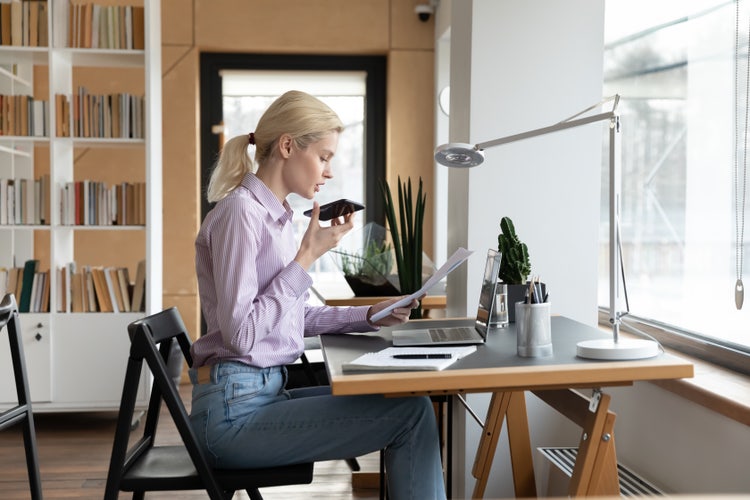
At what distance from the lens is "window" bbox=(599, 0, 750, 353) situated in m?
2.84

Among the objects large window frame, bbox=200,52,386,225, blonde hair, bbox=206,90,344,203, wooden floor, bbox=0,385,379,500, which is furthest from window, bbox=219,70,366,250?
blonde hair, bbox=206,90,344,203

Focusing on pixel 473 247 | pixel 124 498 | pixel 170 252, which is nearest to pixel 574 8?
pixel 473 247

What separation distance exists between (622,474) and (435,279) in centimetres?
101

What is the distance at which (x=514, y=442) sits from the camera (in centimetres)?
265

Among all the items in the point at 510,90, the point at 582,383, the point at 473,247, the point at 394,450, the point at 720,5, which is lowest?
the point at 394,450

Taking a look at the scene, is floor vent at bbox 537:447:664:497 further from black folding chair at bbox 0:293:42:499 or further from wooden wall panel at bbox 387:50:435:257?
wooden wall panel at bbox 387:50:435:257

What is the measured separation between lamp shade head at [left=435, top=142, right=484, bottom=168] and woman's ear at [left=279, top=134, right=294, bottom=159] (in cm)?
45

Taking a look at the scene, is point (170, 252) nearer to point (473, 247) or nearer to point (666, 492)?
point (473, 247)

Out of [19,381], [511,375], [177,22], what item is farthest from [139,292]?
[511,375]

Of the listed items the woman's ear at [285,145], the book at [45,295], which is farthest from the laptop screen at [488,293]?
the book at [45,295]

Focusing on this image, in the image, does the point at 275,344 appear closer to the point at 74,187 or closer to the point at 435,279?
the point at 435,279

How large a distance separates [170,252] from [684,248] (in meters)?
3.75

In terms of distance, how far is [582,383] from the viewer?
6.23 ft

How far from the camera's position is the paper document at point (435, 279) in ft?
7.57
